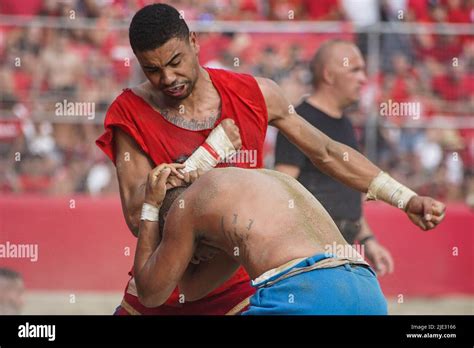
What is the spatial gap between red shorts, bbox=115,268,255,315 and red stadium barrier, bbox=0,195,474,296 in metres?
4.91

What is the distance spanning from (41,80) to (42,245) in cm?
158

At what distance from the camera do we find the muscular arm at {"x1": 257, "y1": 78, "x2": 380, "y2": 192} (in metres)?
4.95

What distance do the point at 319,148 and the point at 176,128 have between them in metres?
0.76

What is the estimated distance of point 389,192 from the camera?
4.87m

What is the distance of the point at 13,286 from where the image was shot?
22.1 feet

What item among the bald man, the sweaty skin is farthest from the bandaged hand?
the bald man
